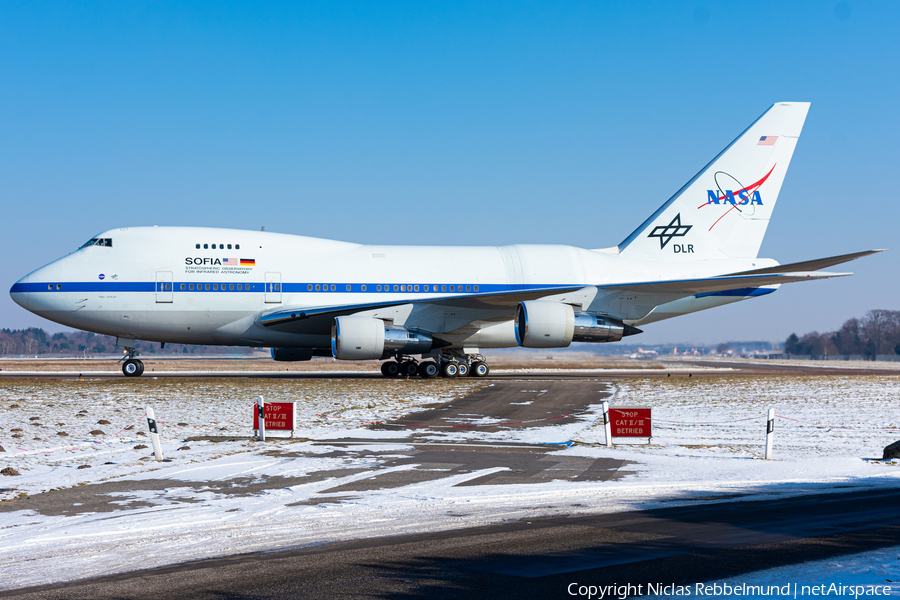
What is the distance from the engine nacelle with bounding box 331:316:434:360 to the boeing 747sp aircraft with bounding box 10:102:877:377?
0.20ft

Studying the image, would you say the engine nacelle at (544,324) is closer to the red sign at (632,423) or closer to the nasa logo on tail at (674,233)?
the nasa logo on tail at (674,233)

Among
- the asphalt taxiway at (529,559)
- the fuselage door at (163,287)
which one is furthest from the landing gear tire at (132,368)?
the asphalt taxiway at (529,559)

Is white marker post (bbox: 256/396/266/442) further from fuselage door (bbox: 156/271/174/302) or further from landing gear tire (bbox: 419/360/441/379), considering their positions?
landing gear tire (bbox: 419/360/441/379)

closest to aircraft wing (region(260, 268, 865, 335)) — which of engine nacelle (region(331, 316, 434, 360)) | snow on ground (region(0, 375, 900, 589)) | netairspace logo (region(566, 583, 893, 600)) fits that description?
engine nacelle (region(331, 316, 434, 360))

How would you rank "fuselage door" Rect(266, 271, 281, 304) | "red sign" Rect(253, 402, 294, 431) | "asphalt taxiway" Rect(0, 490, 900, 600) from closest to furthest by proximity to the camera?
"asphalt taxiway" Rect(0, 490, 900, 600)
"red sign" Rect(253, 402, 294, 431)
"fuselage door" Rect(266, 271, 281, 304)

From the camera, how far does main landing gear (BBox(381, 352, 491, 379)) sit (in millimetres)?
32156

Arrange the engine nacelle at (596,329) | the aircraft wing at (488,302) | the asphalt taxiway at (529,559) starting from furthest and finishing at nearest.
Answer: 1. the engine nacelle at (596,329)
2. the aircraft wing at (488,302)
3. the asphalt taxiway at (529,559)

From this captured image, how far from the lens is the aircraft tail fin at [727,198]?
34.0 m

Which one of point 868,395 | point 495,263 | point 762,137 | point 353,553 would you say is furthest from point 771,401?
point 353,553

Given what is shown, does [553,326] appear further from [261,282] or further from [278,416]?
[278,416]

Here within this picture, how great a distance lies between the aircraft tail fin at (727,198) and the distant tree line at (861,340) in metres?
85.0

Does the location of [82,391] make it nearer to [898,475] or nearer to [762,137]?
[898,475]

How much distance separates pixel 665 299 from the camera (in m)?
32.8

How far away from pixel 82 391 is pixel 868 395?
2732 cm
